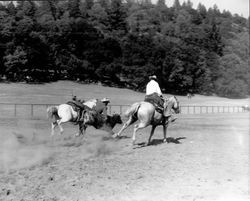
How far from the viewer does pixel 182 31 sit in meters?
126

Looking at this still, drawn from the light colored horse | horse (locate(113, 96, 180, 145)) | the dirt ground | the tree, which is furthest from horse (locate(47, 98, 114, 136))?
the tree

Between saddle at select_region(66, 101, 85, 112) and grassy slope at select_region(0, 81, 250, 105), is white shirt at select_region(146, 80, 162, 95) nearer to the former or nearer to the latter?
saddle at select_region(66, 101, 85, 112)

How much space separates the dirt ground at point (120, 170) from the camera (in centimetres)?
1078

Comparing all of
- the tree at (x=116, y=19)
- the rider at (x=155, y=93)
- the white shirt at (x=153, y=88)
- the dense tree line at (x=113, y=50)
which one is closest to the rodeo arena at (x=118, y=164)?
the rider at (x=155, y=93)

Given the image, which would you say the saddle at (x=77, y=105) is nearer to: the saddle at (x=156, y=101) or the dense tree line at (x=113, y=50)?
the saddle at (x=156, y=101)

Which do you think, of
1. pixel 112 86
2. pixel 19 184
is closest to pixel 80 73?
pixel 112 86

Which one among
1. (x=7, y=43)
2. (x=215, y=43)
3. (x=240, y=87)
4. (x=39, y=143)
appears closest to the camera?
(x=39, y=143)

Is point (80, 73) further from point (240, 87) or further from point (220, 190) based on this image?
point (240, 87)

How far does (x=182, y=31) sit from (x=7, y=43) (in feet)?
318

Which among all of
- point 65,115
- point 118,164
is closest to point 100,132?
point 65,115

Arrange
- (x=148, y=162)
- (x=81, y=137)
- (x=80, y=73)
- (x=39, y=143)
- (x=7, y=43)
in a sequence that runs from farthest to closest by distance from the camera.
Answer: (x=80, y=73) → (x=7, y=43) → (x=81, y=137) → (x=39, y=143) → (x=148, y=162)

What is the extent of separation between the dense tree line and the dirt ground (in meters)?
16.4

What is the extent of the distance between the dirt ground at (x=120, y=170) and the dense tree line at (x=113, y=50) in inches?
647

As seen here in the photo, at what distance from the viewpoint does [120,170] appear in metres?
13.5
